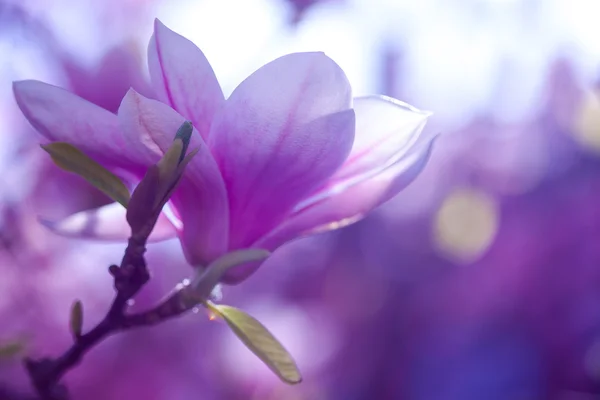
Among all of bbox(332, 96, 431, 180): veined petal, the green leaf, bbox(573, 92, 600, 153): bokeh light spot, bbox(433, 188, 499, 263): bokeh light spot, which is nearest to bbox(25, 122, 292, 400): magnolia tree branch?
the green leaf

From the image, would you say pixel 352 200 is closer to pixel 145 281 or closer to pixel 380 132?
pixel 380 132

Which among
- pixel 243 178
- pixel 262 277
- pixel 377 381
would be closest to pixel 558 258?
pixel 377 381

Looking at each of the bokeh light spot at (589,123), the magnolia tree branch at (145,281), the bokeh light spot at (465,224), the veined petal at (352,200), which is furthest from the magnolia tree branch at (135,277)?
the bokeh light spot at (589,123)

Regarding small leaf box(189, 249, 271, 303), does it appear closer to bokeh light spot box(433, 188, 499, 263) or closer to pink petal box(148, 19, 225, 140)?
pink petal box(148, 19, 225, 140)

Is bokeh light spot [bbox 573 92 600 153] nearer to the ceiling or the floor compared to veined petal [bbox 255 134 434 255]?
nearer to the floor

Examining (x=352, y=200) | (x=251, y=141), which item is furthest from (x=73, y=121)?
(x=352, y=200)

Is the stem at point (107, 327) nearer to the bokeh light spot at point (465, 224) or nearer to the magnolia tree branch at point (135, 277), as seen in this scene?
the magnolia tree branch at point (135, 277)
